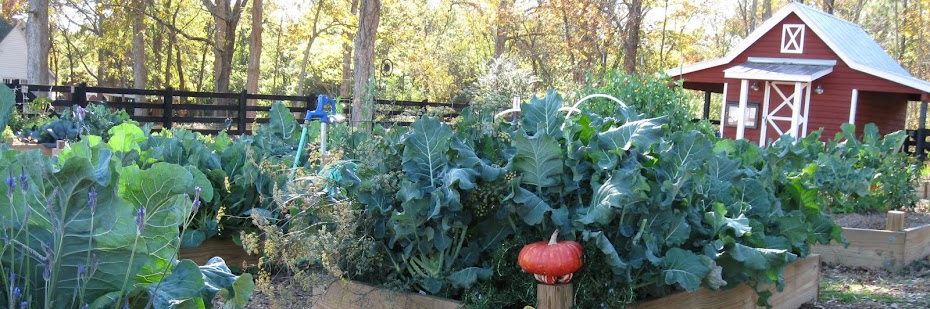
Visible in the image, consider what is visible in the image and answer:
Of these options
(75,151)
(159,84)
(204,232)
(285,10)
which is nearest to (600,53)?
(285,10)

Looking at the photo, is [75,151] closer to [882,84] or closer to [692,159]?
[692,159]

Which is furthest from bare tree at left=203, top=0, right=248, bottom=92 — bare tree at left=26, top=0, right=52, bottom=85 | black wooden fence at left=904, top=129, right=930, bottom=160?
black wooden fence at left=904, top=129, right=930, bottom=160

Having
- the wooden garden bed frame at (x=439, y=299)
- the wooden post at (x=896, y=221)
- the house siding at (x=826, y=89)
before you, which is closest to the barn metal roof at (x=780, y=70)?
the house siding at (x=826, y=89)

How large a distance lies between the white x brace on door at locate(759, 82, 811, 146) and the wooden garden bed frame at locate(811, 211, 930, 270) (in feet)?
39.2

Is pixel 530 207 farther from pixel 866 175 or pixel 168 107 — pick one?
pixel 168 107

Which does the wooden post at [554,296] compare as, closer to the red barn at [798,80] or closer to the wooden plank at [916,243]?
the wooden plank at [916,243]

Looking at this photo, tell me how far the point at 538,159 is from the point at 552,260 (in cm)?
44

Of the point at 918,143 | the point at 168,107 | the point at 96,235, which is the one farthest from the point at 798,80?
the point at 96,235

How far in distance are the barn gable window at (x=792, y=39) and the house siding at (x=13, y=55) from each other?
4254 centimetres

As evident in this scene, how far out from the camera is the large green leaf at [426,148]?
3.38m

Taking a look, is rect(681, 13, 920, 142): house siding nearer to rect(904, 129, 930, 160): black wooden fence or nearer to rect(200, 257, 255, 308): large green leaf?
rect(904, 129, 930, 160): black wooden fence

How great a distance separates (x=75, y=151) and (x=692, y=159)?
2319 millimetres

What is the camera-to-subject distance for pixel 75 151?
2.60 m

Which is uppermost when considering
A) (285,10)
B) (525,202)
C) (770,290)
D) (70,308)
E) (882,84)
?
(285,10)
